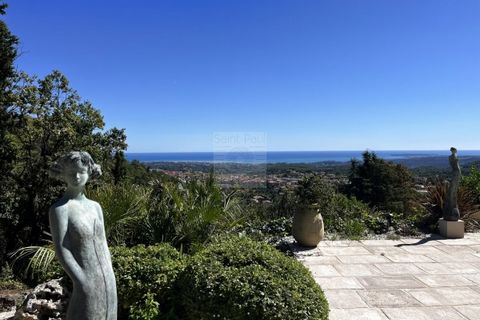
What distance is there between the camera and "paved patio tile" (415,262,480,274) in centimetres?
512

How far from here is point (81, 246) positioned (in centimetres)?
164

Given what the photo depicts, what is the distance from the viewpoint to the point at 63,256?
1.58 meters

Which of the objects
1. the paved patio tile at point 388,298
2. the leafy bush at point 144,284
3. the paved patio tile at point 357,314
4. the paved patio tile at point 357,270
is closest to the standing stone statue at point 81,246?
the leafy bush at point 144,284

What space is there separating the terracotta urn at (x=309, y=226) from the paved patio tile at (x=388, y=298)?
6.37ft

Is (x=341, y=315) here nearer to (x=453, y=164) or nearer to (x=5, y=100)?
(x=453, y=164)

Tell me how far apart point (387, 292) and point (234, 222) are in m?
2.17

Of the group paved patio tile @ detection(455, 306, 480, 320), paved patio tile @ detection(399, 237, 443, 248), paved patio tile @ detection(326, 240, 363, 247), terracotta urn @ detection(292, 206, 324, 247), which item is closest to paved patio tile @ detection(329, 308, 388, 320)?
paved patio tile @ detection(455, 306, 480, 320)

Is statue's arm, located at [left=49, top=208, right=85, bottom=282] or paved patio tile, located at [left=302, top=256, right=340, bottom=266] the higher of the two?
statue's arm, located at [left=49, top=208, right=85, bottom=282]

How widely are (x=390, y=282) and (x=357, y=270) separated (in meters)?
0.57

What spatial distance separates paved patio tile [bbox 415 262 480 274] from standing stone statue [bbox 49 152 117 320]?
16.0ft

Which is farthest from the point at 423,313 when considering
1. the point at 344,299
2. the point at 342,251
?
the point at 342,251

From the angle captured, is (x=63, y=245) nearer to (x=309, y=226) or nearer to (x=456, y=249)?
(x=309, y=226)

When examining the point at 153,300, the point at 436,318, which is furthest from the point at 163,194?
the point at 436,318

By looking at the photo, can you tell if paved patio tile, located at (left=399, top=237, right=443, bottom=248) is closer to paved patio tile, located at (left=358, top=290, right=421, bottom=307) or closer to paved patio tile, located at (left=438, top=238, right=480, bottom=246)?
paved patio tile, located at (left=438, top=238, right=480, bottom=246)
